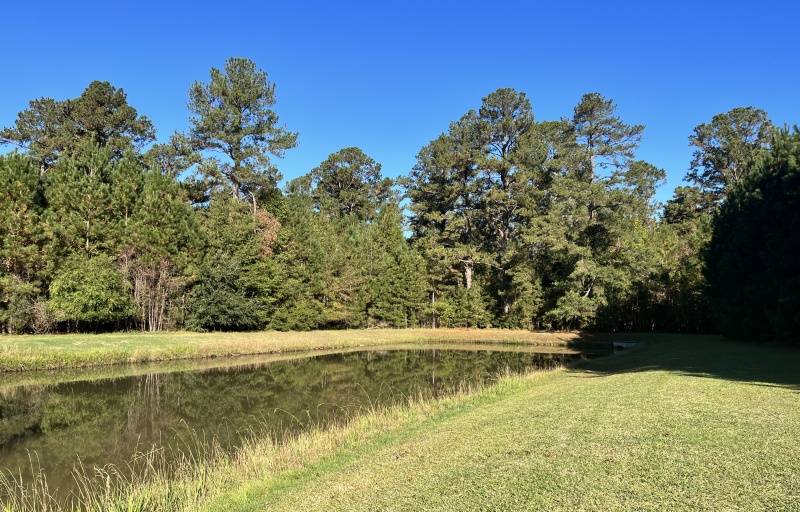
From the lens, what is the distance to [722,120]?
174 ft

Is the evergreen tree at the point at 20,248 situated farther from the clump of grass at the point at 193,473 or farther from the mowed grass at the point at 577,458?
the mowed grass at the point at 577,458

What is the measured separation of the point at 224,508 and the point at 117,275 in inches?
1259

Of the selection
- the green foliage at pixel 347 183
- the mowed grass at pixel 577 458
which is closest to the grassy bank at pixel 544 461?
the mowed grass at pixel 577 458

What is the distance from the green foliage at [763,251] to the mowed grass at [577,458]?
12.3m

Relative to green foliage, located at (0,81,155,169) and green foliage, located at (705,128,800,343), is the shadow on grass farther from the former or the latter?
green foliage, located at (0,81,155,169)

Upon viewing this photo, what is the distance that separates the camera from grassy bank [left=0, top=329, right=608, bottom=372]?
22.4 metres

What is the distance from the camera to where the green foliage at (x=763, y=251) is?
68.8 feet

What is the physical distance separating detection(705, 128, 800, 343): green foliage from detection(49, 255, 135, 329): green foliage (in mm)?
38328

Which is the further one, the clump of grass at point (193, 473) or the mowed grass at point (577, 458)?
the clump of grass at point (193, 473)

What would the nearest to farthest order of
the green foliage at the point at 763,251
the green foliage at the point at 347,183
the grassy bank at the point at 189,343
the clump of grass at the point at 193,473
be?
the clump of grass at the point at 193,473
the green foliage at the point at 763,251
the grassy bank at the point at 189,343
the green foliage at the point at 347,183

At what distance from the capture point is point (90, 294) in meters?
30.9

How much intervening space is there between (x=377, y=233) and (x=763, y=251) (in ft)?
126

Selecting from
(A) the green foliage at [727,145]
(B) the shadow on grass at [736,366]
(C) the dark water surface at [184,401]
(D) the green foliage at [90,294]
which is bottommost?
(C) the dark water surface at [184,401]

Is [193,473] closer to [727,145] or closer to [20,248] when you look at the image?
[20,248]
